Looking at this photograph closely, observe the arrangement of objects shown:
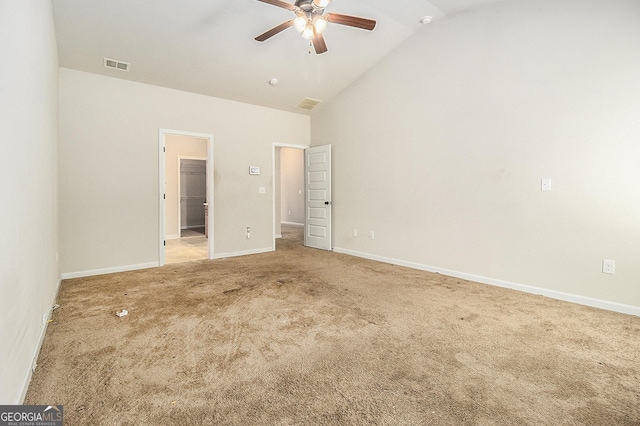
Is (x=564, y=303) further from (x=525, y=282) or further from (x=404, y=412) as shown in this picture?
(x=404, y=412)

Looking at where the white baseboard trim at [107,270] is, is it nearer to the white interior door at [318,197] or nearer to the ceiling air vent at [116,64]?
the ceiling air vent at [116,64]

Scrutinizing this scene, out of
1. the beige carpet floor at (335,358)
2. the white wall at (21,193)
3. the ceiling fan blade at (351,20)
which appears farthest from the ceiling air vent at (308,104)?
the white wall at (21,193)

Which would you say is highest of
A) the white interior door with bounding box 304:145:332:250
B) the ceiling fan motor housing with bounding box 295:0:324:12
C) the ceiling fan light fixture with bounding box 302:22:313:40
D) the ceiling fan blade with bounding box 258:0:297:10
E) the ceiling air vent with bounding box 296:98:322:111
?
the ceiling air vent with bounding box 296:98:322:111

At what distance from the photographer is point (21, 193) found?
1678 mm

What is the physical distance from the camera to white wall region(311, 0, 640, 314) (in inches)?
116

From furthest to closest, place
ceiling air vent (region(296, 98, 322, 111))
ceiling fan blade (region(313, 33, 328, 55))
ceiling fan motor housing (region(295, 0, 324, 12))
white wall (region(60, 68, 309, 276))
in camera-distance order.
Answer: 1. ceiling air vent (region(296, 98, 322, 111))
2. white wall (region(60, 68, 309, 276))
3. ceiling fan blade (region(313, 33, 328, 55))
4. ceiling fan motor housing (region(295, 0, 324, 12))

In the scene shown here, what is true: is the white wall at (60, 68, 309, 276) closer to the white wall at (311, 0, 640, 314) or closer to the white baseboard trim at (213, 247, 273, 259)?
the white baseboard trim at (213, 247, 273, 259)

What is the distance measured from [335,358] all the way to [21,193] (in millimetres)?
2128

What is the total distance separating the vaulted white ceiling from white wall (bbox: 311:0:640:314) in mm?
492

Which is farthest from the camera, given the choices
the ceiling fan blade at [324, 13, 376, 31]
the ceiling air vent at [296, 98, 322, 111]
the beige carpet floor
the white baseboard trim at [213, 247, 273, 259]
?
the ceiling air vent at [296, 98, 322, 111]

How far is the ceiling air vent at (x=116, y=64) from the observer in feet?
12.8

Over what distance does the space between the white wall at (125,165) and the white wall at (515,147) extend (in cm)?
249

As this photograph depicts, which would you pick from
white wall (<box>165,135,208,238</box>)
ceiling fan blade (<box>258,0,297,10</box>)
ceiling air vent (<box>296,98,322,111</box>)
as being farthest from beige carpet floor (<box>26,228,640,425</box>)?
white wall (<box>165,135,208,238</box>)

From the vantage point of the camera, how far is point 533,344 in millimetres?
2291
